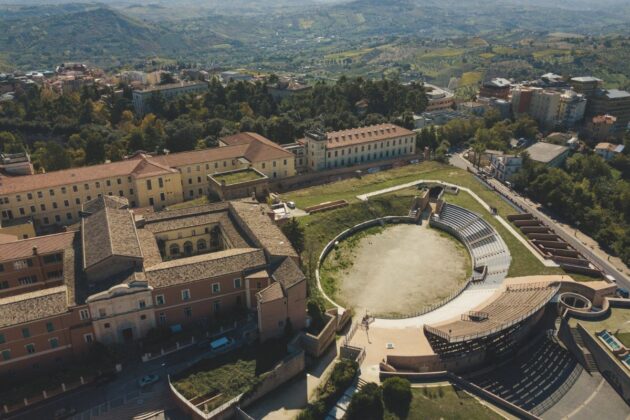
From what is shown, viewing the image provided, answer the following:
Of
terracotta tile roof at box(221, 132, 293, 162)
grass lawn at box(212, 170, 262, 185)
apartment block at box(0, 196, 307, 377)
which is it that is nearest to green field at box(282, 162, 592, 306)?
grass lawn at box(212, 170, 262, 185)

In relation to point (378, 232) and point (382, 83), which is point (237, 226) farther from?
point (382, 83)

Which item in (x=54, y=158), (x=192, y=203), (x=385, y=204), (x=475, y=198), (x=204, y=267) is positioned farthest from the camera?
(x=475, y=198)

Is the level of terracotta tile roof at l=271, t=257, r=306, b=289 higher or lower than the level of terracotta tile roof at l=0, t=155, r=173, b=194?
lower

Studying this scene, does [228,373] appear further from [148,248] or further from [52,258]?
[52,258]

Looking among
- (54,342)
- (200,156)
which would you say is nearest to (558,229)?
(200,156)

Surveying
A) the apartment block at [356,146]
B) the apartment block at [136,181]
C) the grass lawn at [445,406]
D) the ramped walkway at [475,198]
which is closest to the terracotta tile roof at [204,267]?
the grass lawn at [445,406]

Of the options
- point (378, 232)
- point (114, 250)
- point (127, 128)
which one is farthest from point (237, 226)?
point (127, 128)

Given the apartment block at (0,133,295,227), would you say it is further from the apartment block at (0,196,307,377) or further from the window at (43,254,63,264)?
the window at (43,254,63,264)
